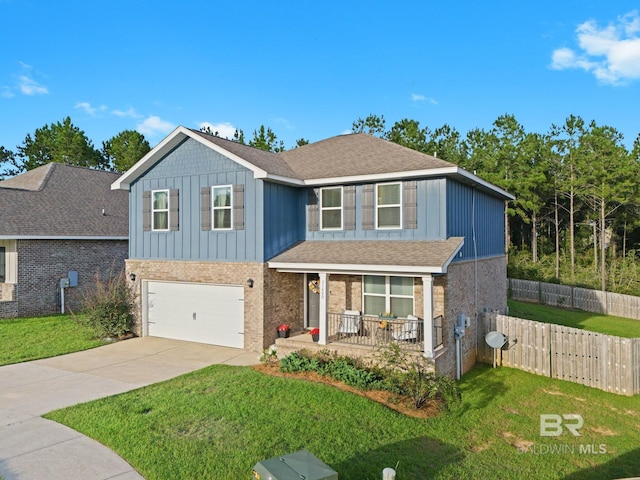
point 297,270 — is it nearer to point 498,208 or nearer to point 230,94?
point 498,208

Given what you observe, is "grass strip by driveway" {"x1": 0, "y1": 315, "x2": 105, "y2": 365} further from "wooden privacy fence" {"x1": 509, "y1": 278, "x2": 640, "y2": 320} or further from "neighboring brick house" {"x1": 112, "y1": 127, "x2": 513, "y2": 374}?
"wooden privacy fence" {"x1": 509, "y1": 278, "x2": 640, "y2": 320}

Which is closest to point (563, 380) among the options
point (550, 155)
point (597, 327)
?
point (597, 327)

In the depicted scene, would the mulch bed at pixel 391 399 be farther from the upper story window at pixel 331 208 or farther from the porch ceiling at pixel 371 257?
the upper story window at pixel 331 208

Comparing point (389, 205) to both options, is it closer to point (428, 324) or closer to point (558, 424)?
point (428, 324)

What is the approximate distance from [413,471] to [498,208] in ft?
44.0

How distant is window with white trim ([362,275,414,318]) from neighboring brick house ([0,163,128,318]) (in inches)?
527

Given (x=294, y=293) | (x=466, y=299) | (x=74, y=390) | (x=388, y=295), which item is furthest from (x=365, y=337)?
(x=74, y=390)

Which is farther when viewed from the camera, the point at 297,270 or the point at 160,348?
the point at 160,348

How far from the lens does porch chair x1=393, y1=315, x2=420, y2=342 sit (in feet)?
35.2

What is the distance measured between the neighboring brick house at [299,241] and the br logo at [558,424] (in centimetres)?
251

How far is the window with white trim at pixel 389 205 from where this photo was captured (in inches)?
479

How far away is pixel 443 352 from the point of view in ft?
33.2

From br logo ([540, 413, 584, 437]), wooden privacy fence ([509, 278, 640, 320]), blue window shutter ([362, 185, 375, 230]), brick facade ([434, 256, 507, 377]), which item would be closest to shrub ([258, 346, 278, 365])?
brick facade ([434, 256, 507, 377])

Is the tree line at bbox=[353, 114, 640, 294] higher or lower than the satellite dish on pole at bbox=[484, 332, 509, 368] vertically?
higher
